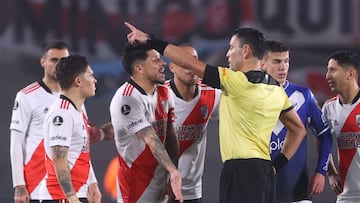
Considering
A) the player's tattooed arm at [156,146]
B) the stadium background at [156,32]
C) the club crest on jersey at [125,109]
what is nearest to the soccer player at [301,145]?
the player's tattooed arm at [156,146]

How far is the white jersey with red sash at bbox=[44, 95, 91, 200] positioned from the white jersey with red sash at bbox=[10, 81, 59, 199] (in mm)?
736

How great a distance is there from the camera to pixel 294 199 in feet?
21.3

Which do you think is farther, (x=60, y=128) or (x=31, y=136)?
(x=31, y=136)

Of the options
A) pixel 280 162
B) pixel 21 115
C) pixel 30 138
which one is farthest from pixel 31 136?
pixel 280 162

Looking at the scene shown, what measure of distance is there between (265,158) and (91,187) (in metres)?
1.19

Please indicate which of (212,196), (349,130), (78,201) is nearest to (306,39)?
(212,196)

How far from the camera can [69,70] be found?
588 centimetres

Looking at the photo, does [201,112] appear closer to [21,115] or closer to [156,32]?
[21,115]

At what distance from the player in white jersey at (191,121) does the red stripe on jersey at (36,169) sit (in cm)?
100

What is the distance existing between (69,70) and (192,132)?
1.14 metres

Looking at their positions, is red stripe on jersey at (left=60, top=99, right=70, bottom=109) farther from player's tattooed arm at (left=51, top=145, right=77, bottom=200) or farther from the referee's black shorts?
the referee's black shorts

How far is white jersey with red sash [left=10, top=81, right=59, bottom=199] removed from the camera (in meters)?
6.72

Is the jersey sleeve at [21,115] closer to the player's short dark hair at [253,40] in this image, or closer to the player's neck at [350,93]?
the player's short dark hair at [253,40]

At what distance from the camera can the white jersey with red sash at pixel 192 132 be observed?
21.7ft
